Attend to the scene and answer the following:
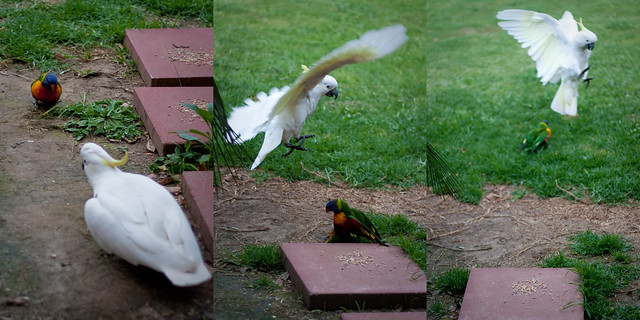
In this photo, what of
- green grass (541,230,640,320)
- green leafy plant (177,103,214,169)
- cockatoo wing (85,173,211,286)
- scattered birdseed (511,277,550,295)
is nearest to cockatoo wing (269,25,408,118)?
green leafy plant (177,103,214,169)

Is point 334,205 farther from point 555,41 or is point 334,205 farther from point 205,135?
point 555,41

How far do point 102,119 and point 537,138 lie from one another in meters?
2.96

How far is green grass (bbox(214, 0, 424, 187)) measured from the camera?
232cm

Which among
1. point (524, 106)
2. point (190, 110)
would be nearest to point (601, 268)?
point (524, 106)

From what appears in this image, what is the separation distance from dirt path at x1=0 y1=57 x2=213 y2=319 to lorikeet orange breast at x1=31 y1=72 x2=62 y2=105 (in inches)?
3.5

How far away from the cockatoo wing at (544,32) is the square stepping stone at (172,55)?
1.87 m

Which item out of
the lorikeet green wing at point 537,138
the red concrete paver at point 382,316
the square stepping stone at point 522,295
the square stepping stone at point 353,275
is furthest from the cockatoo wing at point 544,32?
the red concrete paver at point 382,316

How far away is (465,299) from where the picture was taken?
313cm

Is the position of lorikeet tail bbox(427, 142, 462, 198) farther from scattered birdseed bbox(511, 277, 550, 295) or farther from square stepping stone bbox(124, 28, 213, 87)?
square stepping stone bbox(124, 28, 213, 87)

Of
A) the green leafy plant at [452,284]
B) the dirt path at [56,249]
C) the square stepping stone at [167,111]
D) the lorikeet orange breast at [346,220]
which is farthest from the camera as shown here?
the green leafy plant at [452,284]

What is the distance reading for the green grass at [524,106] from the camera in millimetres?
4066

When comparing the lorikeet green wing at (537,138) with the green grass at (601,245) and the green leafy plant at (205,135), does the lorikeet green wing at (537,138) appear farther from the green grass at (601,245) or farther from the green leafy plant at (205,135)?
the green leafy plant at (205,135)

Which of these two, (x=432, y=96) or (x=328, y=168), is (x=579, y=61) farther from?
(x=328, y=168)

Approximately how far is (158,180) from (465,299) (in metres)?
1.59
